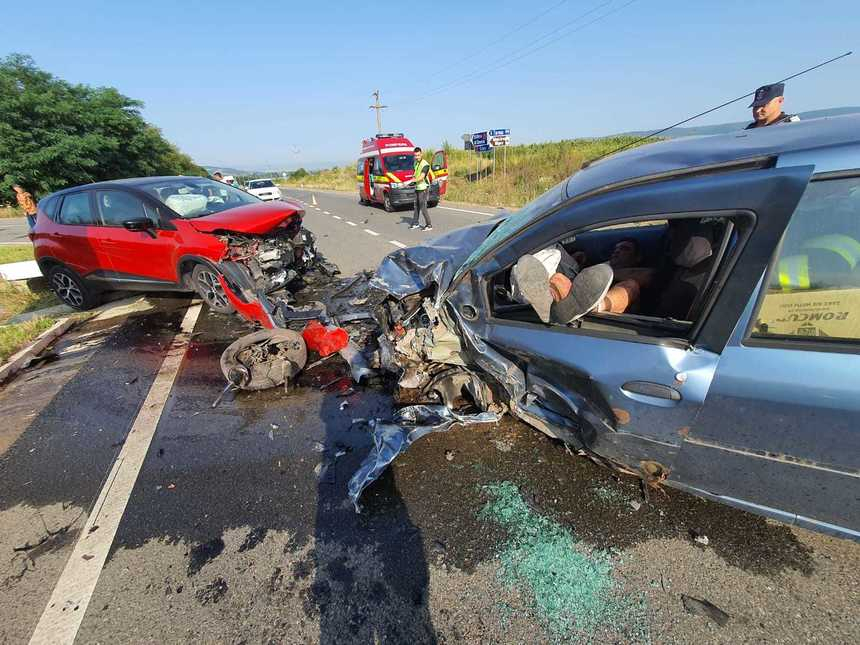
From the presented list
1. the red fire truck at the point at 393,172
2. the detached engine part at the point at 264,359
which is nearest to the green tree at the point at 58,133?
the red fire truck at the point at 393,172

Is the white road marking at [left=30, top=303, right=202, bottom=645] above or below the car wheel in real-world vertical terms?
below

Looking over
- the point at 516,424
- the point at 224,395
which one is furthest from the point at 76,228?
the point at 516,424

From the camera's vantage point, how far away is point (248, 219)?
16.3 feet

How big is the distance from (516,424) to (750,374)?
4.72ft

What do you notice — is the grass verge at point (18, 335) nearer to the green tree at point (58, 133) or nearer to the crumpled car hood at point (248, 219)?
the crumpled car hood at point (248, 219)

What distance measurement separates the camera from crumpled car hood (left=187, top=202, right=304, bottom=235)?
4762mm

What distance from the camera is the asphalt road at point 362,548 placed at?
1.60 m

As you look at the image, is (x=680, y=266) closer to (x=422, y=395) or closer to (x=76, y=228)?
(x=422, y=395)

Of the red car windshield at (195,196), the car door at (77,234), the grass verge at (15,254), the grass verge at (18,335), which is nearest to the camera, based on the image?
the grass verge at (18,335)

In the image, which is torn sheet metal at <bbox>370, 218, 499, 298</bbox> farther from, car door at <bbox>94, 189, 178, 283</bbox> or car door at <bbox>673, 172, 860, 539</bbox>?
car door at <bbox>94, 189, 178, 283</bbox>

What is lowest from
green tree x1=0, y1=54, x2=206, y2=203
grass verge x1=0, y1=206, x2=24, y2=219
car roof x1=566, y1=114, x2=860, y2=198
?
grass verge x1=0, y1=206, x2=24, y2=219

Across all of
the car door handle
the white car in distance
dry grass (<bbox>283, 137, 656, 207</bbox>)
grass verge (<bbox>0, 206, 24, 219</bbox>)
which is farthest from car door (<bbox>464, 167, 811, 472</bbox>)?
grass verge (<bbox>0, 206, 24, 219</bbox>)

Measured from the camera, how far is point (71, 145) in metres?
21.7

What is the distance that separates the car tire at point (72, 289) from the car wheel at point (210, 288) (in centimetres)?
199
